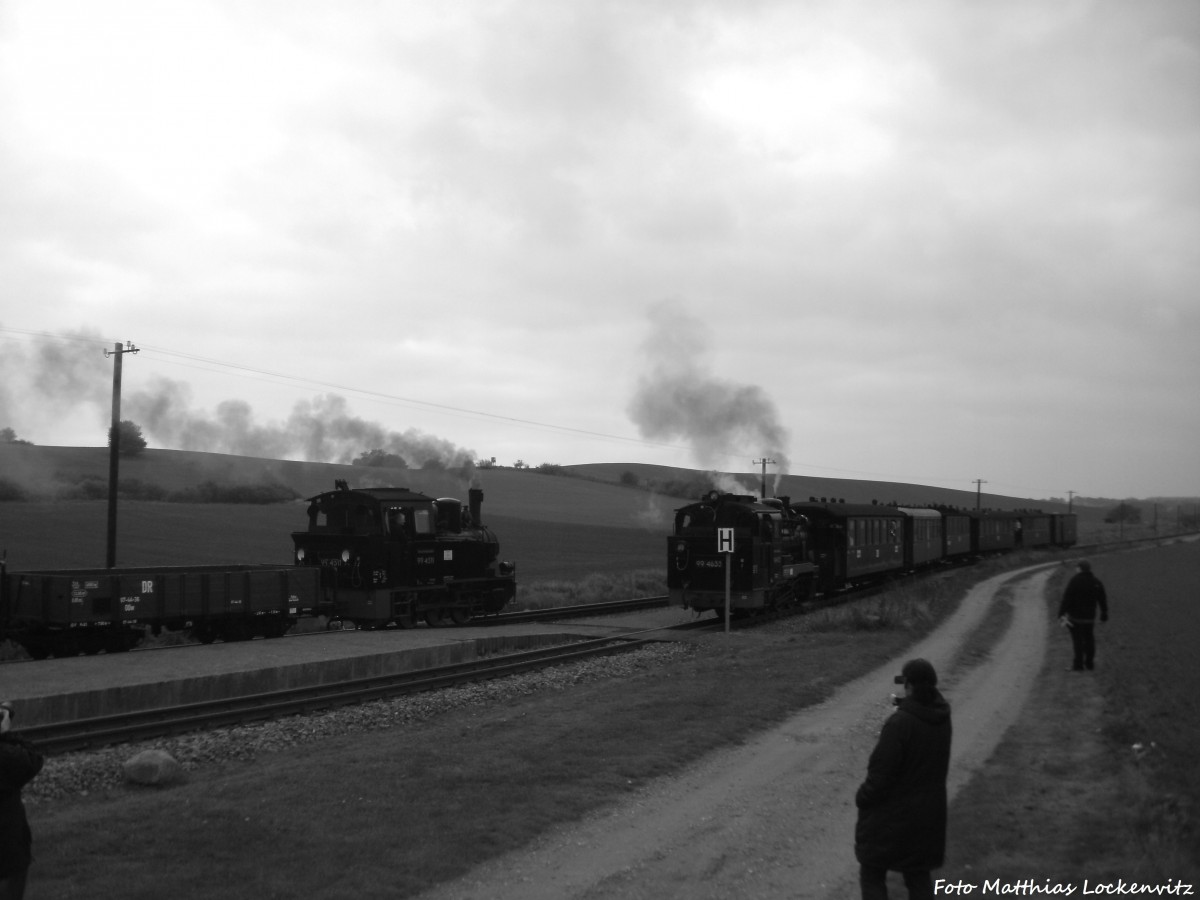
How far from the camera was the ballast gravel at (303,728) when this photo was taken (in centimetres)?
1081

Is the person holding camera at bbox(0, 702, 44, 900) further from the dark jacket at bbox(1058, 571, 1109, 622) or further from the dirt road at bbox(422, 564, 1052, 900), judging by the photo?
the dark jacket at bbox(1058, 571, 1109, 622)

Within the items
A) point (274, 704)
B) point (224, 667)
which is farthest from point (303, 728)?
point (224, 667)

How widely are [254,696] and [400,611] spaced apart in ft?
34.9

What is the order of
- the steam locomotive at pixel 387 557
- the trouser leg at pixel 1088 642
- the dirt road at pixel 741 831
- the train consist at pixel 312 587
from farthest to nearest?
the steam locomotive at pixel 387 557
the train consist at pixel 312 587
the trouser leg at pixel 1088 642
the dirt road at pixel 741 831

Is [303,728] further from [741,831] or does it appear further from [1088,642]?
[1088,642]

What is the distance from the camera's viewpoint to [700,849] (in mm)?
7734

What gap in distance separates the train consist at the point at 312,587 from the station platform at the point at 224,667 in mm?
709

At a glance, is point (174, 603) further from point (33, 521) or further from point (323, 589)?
point (33, 521)

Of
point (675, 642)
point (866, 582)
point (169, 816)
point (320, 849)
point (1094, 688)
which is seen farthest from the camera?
point (866, 582)

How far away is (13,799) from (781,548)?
970 inches

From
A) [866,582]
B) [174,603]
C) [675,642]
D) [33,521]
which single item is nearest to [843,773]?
[675,642]

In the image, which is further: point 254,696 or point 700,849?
point 254,696

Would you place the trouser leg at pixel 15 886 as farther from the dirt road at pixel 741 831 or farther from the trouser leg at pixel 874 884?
the trouser leg at pixel 874 884

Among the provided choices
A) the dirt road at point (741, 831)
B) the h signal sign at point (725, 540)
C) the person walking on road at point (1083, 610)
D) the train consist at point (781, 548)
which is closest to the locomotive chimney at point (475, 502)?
the train consist at point (781, 548)
